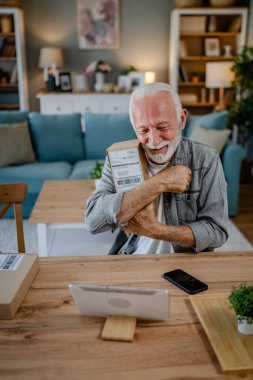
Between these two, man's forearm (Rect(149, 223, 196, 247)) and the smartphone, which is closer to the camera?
the smartphone

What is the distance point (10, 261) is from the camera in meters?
1.09

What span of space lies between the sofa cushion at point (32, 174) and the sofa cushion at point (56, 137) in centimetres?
35

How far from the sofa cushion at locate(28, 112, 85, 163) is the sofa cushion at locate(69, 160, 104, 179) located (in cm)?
19

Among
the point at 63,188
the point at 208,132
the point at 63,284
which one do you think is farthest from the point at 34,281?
the point at 208,132

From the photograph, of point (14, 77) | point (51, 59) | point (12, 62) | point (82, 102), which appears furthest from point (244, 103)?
point (12, 62)

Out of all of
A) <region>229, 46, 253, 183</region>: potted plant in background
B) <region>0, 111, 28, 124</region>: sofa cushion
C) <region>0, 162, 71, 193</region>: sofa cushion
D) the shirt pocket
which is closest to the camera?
the shirt pocket

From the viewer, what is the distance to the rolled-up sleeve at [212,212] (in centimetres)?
123

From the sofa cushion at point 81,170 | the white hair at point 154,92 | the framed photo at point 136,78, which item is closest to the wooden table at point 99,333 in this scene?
the white hair at point 154,92

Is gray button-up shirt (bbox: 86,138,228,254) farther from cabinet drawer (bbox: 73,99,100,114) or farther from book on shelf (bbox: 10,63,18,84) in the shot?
book on shelf (bbox: 10,63,18,84)

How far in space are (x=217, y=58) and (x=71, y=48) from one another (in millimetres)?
2021

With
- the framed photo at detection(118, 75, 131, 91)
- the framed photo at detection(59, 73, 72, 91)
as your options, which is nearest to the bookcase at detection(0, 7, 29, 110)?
the framed photo at detection(59, 73, 72, 91)

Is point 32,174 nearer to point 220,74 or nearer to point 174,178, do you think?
point 174,178

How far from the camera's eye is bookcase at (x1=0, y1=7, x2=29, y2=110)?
5.21m

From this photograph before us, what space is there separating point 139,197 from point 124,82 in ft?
15.0
